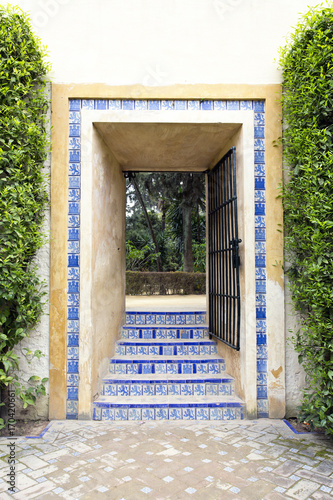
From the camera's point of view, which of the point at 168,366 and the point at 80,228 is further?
the point at 168,366

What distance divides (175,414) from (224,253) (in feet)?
5.82

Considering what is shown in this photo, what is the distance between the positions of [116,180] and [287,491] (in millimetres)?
3624

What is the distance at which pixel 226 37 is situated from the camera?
3586 mm

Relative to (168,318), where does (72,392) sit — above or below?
below

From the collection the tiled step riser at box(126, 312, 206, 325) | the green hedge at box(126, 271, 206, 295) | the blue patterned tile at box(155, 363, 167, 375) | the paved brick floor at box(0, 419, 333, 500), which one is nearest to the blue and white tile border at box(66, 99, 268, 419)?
the paved brick floor at box(0, 419, 333, 500)

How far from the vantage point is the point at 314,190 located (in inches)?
114

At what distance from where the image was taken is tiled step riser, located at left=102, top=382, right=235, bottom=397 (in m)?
3.66

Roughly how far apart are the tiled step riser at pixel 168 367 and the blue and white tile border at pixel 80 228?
2.13 feet

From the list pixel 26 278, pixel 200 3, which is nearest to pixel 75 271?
pixel 26 278

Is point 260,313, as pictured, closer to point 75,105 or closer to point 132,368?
point 132,368

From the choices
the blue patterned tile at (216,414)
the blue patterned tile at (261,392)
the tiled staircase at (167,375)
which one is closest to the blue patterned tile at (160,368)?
the tiled staircase at (167,375)

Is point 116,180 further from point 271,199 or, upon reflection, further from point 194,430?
point 194,430

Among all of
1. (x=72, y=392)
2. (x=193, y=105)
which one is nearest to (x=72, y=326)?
(x=72, y=392)

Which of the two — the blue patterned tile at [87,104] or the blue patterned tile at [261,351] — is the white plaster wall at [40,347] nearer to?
the blue patterned tile at [87,104]
